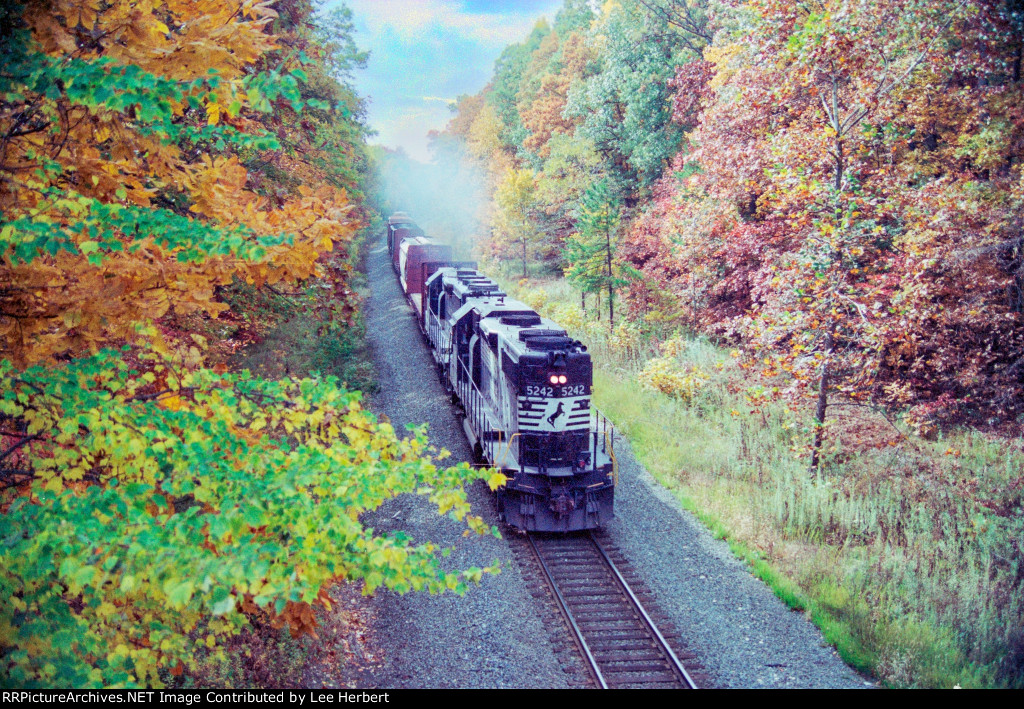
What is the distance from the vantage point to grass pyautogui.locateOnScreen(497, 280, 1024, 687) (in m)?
8.45

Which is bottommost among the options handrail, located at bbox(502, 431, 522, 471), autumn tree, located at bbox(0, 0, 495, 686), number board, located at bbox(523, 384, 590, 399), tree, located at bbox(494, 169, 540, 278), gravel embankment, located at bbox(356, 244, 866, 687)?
gravel embankment, located at bbox(356, 244, 866, 687)

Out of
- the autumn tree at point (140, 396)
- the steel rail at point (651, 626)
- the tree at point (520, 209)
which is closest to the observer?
the autumn tree at point (140, 396)

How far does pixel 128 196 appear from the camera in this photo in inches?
205

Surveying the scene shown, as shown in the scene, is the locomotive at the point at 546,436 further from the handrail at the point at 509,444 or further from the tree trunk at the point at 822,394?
the tree trunk at the point at 822,394

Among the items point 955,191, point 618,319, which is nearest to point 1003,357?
point 955,191

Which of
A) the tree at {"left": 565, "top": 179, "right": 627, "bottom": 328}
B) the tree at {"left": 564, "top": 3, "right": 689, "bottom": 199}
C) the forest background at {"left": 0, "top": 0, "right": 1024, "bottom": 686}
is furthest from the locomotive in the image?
the tree at {"left": 564, "top": 3, "right": 689, "bottom": 199}

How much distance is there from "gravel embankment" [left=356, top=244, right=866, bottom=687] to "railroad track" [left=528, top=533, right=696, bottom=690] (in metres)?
0.39

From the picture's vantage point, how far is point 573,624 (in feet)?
29.8

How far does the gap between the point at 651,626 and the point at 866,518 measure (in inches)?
209

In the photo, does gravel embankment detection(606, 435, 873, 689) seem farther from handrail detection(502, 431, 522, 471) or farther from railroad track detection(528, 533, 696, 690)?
handrail detection(502, 431, 522, 471)

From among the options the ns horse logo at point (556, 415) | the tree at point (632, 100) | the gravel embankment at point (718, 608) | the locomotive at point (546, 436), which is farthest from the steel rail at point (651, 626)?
the tree at point (632, 100)

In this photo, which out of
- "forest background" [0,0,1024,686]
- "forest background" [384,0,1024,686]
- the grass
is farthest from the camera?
"forest background" [384,0,1024,686]

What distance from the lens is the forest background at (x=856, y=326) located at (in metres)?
10.0

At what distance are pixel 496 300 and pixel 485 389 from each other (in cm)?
282
